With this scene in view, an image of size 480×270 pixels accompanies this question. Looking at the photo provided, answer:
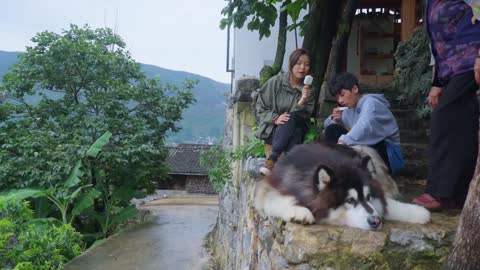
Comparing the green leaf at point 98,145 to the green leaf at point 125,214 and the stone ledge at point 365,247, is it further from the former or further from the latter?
the stone ledge at point 365,247

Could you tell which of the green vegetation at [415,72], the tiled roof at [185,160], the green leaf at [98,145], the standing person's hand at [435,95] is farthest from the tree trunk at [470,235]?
the tiled roof at [185,160]

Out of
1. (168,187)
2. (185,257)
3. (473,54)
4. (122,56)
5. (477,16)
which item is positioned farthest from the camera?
→ (168,187)

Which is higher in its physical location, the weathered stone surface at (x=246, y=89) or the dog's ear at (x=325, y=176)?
the weathered stone surface at (x=246, y=89)

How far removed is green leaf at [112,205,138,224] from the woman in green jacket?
8234 mm

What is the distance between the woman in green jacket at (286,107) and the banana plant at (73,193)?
23.5 feet

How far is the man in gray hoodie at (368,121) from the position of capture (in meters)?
3.69

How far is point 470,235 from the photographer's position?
Answer: 6.14ft

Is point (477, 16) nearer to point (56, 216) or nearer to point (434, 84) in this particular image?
point (434, 84)

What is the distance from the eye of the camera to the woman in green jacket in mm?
4379

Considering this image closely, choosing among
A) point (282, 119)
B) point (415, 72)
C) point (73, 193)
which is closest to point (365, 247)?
point (282, 119)

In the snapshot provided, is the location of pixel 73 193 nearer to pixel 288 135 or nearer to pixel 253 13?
pixel 253 13

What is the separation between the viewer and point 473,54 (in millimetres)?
2947

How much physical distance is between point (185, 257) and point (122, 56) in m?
6.74

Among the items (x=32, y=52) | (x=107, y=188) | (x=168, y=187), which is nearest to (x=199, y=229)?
(x=107, y=188)
